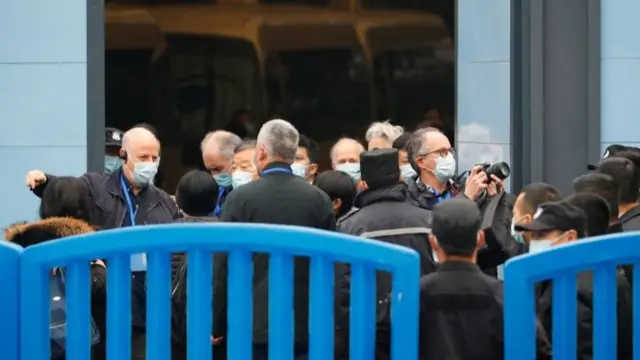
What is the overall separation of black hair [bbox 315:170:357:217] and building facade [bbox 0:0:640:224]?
2278 mm

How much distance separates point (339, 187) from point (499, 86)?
8.91 feet

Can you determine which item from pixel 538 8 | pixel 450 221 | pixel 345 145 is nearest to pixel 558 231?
pixel 450 221

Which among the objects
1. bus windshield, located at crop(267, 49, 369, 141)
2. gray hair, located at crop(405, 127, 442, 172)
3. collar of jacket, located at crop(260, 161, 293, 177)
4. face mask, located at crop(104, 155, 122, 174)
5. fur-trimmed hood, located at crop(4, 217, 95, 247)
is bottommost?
fur-trimmed hood, located at crop(4, 217, 95, 247)

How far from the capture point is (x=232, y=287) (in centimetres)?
394

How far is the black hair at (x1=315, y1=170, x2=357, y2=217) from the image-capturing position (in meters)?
7.46

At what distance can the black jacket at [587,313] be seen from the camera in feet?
14.0

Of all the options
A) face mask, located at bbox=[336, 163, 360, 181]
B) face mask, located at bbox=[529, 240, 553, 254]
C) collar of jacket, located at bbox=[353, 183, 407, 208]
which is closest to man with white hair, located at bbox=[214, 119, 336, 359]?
collar of jacket, located at bbox=[353, 183, 407, 208]

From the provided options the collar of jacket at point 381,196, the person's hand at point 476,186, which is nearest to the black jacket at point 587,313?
the collar of jacket at point 381,196

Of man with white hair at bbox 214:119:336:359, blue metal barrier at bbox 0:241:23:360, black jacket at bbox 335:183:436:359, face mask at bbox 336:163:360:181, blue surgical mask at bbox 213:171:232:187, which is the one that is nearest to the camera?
blue metal barrier at bbox 0:241:23:360

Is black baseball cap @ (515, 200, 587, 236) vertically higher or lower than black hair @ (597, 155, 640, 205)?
lower

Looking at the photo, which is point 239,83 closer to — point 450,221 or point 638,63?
point 638,63

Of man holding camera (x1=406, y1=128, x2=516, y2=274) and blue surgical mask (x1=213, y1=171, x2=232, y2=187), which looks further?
blue surgical mask (x1=213, y1=171, x2=232, y2=187)

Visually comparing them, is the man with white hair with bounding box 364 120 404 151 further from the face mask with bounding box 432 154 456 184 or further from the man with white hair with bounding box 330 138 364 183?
the face mask with bounding box 432 154 456 184

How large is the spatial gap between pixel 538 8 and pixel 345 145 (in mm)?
1773
